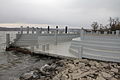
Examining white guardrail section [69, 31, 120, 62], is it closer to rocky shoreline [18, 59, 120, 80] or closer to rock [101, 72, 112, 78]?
rocky shoreline [18, 59, 120, 80]

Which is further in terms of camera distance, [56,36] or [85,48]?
[56,36]

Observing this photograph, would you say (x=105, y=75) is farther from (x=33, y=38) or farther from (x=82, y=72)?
(x=33, y=38)

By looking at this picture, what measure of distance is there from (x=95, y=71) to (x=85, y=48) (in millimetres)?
2684

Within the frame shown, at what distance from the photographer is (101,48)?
7.30m

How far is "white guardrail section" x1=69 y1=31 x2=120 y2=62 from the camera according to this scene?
20.5 ft

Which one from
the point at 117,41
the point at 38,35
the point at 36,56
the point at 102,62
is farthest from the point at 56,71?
the point at 38,35

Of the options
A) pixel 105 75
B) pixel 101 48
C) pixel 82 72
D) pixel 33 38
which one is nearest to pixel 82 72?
pixel 82 72

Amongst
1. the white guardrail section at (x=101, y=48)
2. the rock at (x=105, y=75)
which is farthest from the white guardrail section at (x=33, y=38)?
the rock at (x=105, y=75)

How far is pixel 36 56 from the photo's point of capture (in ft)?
29.4

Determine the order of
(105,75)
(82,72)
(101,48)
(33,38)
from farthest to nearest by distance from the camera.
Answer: (33,38)
(101,48)
(82,72)
(105,75)

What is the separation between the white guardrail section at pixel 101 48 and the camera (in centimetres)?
624

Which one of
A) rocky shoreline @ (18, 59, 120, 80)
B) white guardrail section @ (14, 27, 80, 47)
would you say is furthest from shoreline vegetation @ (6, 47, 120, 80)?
white guardrail section @ (14, 27, 80, 47)

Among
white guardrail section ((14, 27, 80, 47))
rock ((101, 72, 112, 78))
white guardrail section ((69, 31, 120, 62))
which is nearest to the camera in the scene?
rock ((101, 72, 112, 78))

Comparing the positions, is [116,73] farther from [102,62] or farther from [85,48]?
[85,48]
